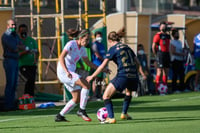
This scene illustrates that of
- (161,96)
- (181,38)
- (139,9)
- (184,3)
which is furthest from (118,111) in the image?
(184,3)

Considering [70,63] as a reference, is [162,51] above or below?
below

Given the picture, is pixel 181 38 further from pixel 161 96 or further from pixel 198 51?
pixel 161 96

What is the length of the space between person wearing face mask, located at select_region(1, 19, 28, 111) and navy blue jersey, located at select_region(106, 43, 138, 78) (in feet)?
16.4

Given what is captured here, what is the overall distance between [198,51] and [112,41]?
10236 mm

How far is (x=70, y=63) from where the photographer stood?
12.4m

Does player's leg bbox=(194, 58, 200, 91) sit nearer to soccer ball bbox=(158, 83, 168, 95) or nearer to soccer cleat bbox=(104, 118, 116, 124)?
soccer ball bbox=(158, 83, 168, 95)


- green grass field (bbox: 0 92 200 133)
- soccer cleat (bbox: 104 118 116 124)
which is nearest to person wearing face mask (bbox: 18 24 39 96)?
green grass field (bbox: 0 92 200 133)

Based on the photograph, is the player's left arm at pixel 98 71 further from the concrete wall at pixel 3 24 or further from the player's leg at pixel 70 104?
the concrete wall at pixel 3 24

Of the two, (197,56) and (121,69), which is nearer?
(121,69)

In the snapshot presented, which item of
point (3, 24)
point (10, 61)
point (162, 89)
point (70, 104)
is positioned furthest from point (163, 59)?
point (70, 104)

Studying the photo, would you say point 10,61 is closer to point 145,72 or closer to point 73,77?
point 73,77

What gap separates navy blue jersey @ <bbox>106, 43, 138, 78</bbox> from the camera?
11922 mm

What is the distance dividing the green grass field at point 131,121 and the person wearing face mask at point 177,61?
386 cm

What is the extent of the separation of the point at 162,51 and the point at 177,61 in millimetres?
1269
